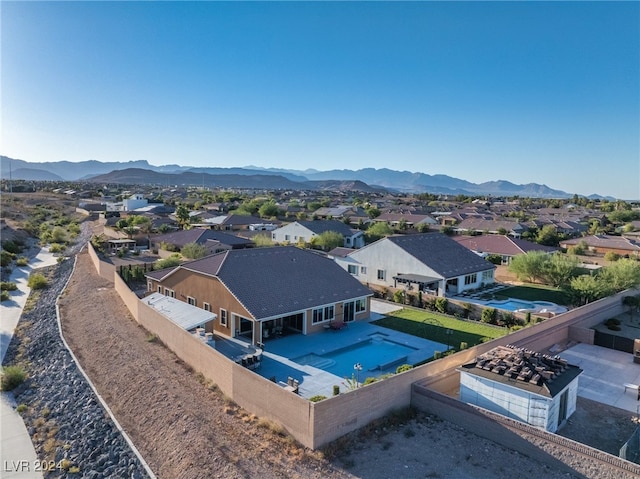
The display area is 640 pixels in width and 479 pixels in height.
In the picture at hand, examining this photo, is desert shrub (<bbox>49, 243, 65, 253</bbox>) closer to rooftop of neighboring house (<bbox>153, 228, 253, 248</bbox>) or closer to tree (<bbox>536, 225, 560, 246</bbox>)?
rooftop of neighboring house (<bbox>153, 228, 253, 248</bbox>)

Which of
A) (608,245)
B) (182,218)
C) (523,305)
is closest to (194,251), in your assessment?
(523,305)

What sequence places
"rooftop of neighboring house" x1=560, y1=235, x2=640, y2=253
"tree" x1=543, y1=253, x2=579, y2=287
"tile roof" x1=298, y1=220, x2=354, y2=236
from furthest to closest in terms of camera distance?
"tile roof" x1=298, y1=220, x2=354, y2=236 → "rooftop of neighboring house" x1=560, y1=235, x2=640, y2=253 → "tree" x1=543, y1=253, x2=579, y2=287

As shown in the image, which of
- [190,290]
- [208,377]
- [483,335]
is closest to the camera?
[208,377]

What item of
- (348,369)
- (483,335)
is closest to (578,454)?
(348,369)

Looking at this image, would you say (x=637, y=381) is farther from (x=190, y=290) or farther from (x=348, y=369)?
(x=190, y=290)

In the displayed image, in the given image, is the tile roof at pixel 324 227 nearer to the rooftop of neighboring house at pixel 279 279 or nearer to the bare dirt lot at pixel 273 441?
the rooftop of neighboring house at pixel 279 279

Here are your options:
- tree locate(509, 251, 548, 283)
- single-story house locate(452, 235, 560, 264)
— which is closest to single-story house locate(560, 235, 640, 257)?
single-story house locate(452, 235, 560, 264)

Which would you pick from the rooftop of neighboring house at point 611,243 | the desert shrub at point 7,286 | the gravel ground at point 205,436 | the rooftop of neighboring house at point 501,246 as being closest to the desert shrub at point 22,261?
the desert shrub at point 7,286
